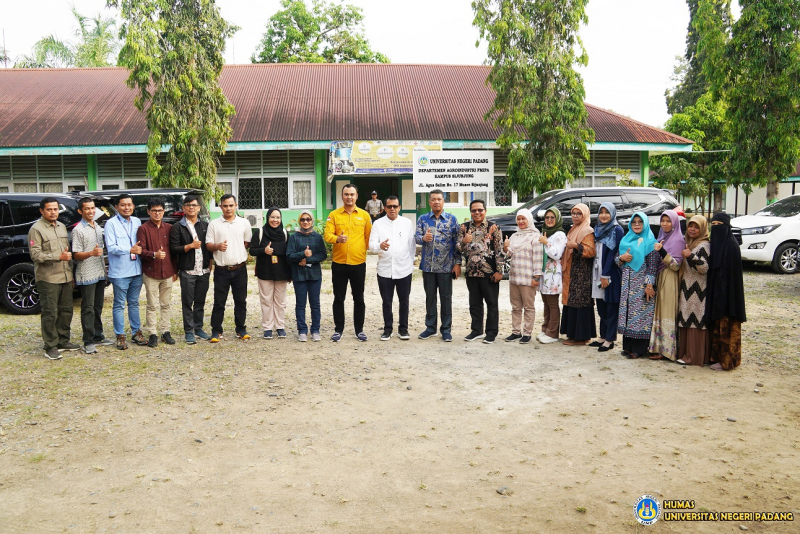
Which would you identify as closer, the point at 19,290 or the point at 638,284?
the point at 638,284

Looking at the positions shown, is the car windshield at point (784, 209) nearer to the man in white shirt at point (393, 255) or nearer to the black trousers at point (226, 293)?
the man in white shirt at point (393, 255)

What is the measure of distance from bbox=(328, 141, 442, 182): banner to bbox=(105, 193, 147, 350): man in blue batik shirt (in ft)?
34.3

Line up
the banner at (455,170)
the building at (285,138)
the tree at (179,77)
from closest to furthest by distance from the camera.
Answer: the banner at (455,170)
the tree at (179,77)
the building at (285,138)

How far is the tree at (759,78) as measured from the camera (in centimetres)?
1666

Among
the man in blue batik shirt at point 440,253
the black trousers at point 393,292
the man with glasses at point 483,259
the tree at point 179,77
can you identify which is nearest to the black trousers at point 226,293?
the black trousers at point 393,292

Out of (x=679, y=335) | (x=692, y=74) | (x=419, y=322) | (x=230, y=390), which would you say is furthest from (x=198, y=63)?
(x=692, y=74)

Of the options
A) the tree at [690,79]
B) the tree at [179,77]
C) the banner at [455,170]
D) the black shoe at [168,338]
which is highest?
the tree at [690,79]

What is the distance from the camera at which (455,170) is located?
42.4 ft

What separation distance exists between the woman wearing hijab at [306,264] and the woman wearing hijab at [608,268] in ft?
10.2

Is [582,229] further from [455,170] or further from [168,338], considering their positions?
[455,170]

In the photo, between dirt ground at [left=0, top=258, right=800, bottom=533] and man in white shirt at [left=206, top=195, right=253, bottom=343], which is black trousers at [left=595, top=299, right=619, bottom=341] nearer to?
dirt ground at [left=0, top=258, right=800, bottom=533]

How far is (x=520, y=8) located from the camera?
15172mm

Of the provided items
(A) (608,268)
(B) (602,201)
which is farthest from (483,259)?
(B) (602,201)

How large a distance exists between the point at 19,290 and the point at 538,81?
11594 mm
